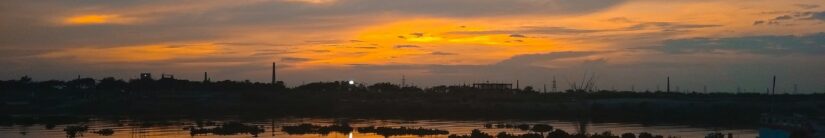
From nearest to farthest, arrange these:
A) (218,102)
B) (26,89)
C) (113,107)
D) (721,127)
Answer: (721,127), (113,107), (218,102), (26,89)

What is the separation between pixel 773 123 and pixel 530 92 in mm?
62757

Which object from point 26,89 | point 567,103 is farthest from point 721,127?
point 26,89

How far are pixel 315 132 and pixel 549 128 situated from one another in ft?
39.5

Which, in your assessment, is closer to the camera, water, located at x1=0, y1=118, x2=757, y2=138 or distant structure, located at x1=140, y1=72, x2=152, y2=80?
water, located at x1=0, y1=118, x2=757, y2=138

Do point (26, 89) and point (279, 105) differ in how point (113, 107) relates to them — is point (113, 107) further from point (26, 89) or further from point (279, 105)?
point (26, 89)

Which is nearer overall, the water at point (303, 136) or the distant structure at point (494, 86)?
the water at point (303, 136)

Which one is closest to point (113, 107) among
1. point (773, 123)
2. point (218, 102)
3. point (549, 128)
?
point (218, 102)

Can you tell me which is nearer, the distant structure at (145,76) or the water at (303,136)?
the water at (303,136)

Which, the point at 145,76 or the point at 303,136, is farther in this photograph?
the point at 145,76

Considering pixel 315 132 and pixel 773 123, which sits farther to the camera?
pixel 315 132

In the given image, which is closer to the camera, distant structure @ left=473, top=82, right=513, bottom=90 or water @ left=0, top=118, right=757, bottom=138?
water @ left=0, top=118, right=757, bottom=138

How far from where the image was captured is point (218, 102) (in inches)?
3054

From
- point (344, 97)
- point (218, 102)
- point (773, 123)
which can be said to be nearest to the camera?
point (773, 123)

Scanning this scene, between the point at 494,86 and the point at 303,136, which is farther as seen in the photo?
the point at 494,86
